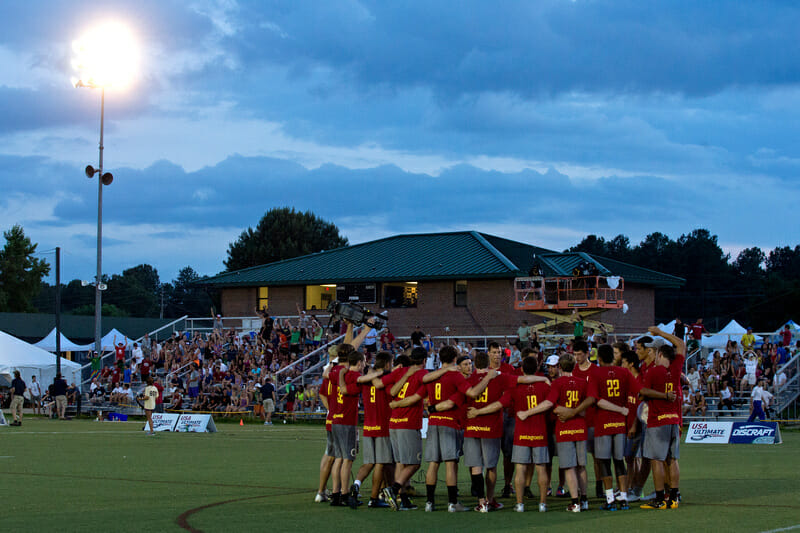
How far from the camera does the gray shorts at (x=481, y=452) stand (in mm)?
11648

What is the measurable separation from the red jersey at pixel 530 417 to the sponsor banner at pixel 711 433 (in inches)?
642

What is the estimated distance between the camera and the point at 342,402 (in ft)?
40.0

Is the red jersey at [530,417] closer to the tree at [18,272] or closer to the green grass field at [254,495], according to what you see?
the green grass field at [254,495]

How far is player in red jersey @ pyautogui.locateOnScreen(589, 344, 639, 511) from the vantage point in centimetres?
1163

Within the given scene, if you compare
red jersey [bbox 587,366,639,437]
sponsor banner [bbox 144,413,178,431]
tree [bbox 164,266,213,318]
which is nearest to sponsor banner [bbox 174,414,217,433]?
sponsor banner [bbox 144,413,178,431]

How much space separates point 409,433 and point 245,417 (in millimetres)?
28390

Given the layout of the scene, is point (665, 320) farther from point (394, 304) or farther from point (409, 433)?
point (409, 433)

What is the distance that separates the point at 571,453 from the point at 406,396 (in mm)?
2165

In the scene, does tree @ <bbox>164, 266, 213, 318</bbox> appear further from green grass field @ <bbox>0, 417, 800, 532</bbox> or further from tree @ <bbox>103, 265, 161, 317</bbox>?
green grass field @ <bbox>0, 417, 800, 532</bbox>

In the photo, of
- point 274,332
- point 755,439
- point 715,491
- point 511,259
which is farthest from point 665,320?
point 715,491

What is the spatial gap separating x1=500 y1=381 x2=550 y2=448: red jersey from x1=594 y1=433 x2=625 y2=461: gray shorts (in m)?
0.74

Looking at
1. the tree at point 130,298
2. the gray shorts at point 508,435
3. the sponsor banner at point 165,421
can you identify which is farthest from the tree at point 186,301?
the gray shorts at point 508,435

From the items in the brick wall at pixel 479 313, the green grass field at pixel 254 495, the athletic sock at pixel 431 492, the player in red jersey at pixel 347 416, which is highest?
the brick wall at pixel 479 313

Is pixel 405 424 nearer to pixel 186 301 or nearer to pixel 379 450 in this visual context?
pixel 379 450
